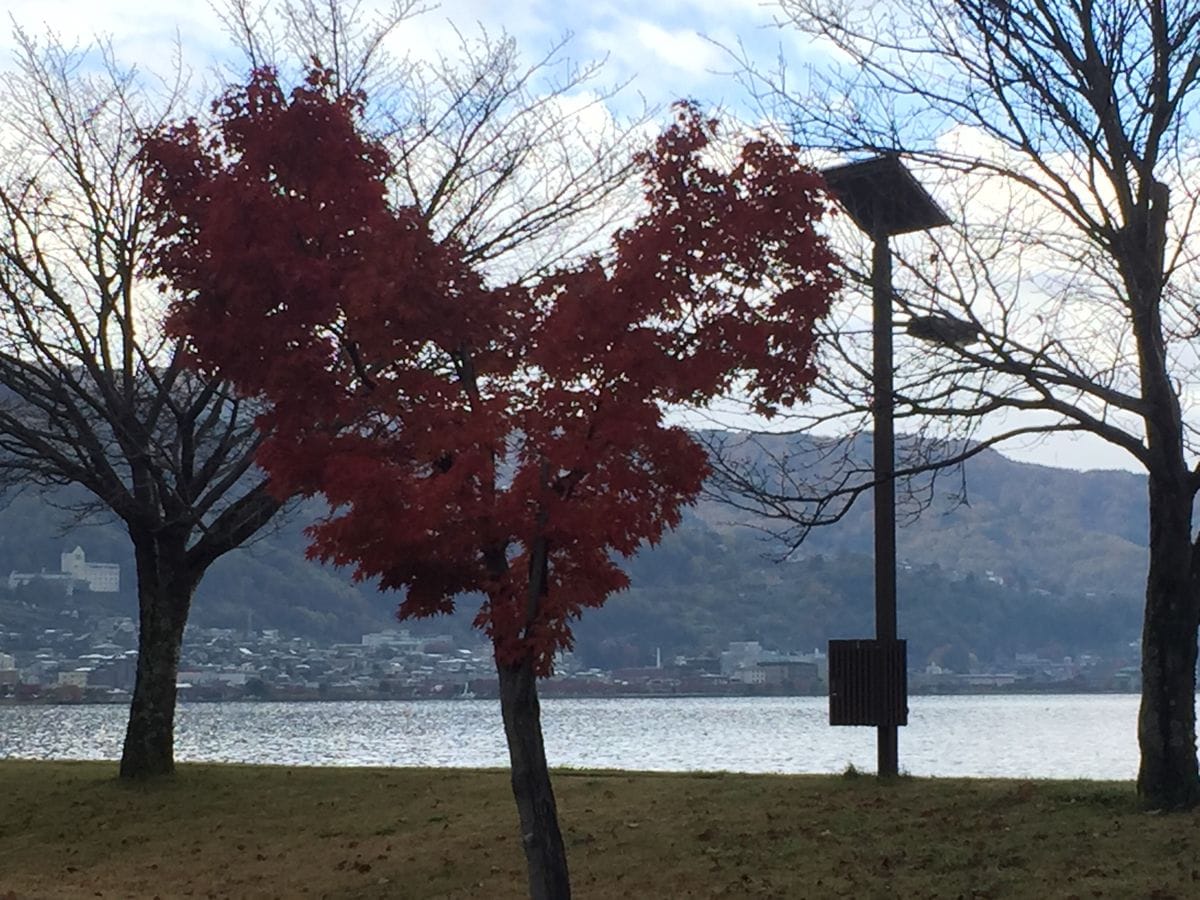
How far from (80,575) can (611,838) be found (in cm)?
11146

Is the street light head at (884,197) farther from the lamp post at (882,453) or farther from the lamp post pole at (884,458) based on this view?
the lamp post pole at (884,458)

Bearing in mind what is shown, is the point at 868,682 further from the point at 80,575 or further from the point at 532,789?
the point at 80,575

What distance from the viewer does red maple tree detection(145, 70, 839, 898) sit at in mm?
12125

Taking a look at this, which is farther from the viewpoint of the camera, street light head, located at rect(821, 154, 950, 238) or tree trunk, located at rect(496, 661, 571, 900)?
street light head, located at rect(821, 154, 950, 238)

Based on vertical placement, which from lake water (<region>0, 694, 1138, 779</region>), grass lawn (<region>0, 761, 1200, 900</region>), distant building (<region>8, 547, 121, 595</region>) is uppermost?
distant building (<region>8, 547, 121, 595</region>)

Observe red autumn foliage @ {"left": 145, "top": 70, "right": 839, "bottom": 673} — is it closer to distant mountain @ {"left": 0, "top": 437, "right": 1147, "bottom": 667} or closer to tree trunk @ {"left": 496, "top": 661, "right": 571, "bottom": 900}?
tree trunk @ {"left": 496, "top": 661, "right": 571, "bottom": 900}

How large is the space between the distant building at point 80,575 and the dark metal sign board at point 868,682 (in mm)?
101802

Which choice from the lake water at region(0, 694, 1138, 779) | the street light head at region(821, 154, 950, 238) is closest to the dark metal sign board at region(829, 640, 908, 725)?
the street light head at region(821, 154, 950, 238)

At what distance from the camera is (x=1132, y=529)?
175m

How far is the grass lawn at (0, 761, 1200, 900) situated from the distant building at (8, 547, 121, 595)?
97432 millimetres

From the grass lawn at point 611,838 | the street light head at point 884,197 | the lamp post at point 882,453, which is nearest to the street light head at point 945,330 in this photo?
the lamp post at point 882,453

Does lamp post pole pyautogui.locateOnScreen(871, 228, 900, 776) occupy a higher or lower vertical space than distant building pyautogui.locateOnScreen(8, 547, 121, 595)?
lower

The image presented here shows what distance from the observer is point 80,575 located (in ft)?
392

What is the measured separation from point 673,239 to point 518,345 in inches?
65.1
